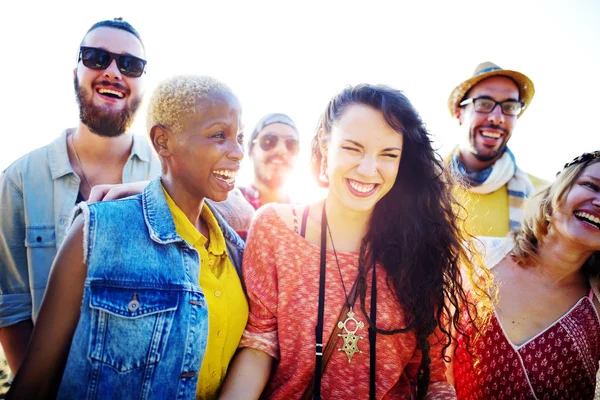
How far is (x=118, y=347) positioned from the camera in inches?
65.6

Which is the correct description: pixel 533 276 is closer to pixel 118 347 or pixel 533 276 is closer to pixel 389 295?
pixel 389 295

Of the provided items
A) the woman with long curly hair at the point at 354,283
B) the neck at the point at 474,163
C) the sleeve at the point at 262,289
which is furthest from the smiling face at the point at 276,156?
the sleeve at the point at 262,289

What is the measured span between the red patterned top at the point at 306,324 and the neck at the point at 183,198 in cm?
39

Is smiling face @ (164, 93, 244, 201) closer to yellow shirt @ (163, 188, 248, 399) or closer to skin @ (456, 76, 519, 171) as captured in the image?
yellow shirt @ (163, 188, 248, 399)

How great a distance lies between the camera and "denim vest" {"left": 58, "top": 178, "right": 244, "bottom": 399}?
1.63 m

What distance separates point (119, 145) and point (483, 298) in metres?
3.02

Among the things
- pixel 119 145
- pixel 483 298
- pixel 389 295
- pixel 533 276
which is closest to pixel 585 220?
pixel 533 276

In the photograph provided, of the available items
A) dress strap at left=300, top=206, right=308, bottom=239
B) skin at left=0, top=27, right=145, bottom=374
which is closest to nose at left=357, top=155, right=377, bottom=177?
dress strap at left=300, top=206, right=308, bottom=239

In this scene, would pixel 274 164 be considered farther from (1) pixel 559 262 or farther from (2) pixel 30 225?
(1) pixel 559 262

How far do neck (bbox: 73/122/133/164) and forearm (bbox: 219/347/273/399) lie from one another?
1.97 metres

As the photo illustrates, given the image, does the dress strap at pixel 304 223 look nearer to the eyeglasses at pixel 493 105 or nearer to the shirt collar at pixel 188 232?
the shirt collar at pixel 188 232

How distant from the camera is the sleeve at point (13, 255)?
2.69 m

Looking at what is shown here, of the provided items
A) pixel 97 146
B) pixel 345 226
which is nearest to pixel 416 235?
pixel 345 226

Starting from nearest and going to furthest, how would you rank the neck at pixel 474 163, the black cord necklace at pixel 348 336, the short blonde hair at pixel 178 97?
1. the short blonde hair at pixel 178 97
2. the black cord necklace at pixel 348 336
3. the neck at pixel 474 163
